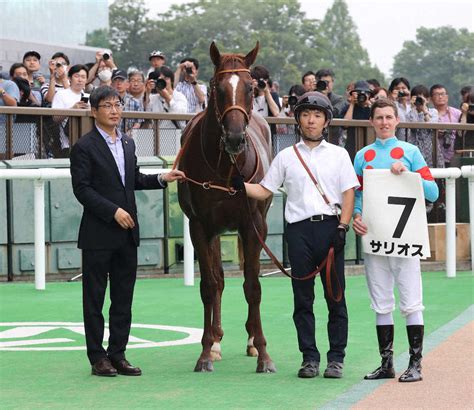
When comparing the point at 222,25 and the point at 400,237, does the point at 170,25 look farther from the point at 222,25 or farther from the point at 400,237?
the point at 400,237

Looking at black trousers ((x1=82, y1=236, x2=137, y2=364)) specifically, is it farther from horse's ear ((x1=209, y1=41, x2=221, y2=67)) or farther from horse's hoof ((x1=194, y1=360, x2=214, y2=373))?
horse's ear ((x1=209, y1=41, x2=221, y2=67))

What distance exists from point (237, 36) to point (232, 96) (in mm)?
126105

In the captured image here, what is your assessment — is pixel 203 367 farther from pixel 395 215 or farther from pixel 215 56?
pixel 215 56

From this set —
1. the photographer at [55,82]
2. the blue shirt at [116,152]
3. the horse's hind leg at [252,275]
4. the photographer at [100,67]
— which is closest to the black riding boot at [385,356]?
the horse's hind leg at [252,275]

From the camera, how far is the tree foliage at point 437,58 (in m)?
147

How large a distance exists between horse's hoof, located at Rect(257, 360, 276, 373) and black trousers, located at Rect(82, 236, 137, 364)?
873 millimetres

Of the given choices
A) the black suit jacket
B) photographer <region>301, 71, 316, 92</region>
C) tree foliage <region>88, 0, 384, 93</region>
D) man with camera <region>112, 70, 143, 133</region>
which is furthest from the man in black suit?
tree foliage <region>88, 0, 384, 93</region>

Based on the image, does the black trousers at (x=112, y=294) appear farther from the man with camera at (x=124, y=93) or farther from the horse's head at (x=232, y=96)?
the man with camera at (x=124, y=93)

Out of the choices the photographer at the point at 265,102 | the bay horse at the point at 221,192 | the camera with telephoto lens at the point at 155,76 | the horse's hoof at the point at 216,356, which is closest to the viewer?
the bay horse at the point at 221,192

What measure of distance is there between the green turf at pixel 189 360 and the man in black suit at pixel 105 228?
0.30 metres

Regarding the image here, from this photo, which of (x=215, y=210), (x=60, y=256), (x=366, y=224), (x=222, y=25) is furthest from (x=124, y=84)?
(x=222, y=25)

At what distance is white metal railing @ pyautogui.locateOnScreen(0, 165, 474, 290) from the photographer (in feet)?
39.9

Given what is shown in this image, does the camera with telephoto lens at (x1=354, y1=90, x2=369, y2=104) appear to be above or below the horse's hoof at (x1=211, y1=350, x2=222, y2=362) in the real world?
above

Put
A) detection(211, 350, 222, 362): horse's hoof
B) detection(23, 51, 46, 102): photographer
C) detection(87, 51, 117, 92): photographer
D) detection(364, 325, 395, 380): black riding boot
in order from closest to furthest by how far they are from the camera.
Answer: detection(364, 325, 395, 380): black riding boot
detection(211, 350, 222, 362): horse's hoof
detection(23, 51, 46, 102): photographer
detection(87, 51, 117, 92): photographer
